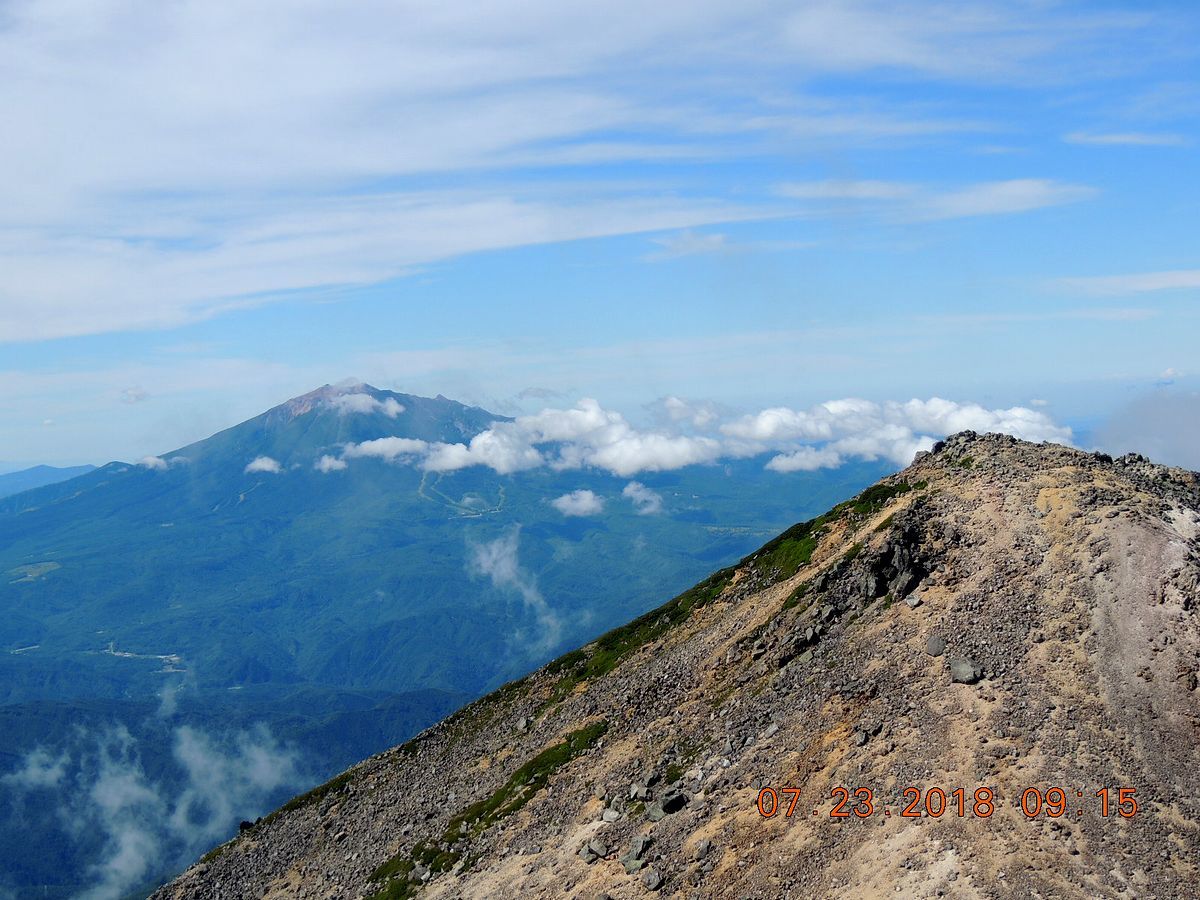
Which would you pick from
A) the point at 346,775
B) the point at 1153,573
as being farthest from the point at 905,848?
the point at 346,775

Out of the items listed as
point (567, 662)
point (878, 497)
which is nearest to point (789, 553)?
point (878, 497)

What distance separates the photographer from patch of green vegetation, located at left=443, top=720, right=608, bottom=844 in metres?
68.5

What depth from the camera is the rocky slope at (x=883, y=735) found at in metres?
40.2

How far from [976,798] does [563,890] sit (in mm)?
24800

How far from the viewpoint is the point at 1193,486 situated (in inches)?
2729

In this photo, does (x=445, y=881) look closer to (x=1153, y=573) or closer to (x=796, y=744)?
(x=796, y=744)
